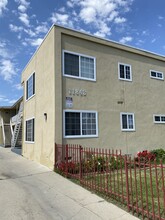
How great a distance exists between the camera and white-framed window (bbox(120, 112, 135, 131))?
13.7 meters

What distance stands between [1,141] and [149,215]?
28.9 m

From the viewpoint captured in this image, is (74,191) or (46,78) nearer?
(74,191)

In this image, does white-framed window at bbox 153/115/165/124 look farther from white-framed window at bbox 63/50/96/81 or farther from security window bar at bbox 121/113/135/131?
white-framed window at bbox 63/50/96/81

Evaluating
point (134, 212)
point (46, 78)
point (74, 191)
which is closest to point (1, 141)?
point (46, 78)

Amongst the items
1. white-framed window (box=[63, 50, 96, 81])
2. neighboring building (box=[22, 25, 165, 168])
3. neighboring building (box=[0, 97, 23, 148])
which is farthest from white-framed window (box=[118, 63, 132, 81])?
neighboring building (box=[0, 97, 23, 148])

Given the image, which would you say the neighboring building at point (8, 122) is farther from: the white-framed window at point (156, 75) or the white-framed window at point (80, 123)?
the white-framed window at point (156, 75)

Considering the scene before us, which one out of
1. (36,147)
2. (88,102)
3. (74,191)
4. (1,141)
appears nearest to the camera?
(74,191)

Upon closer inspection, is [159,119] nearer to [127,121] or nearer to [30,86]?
[127,121]

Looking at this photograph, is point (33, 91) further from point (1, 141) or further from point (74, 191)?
point (1, 141)

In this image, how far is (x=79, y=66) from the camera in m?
12.4

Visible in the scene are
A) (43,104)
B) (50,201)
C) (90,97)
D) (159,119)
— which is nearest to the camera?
(50,201)

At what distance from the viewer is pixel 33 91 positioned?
1522 centimetres

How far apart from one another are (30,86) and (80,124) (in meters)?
6.23

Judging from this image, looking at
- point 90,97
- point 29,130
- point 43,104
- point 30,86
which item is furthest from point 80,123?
point 30,86
